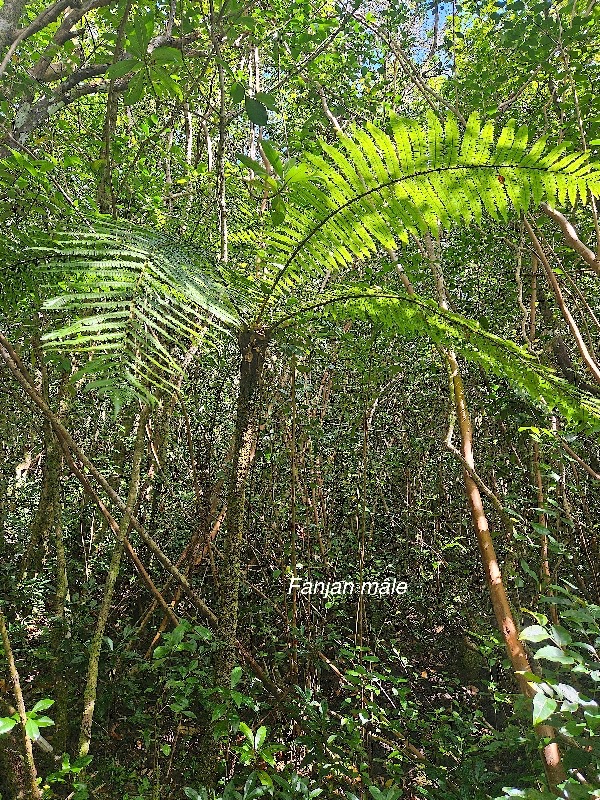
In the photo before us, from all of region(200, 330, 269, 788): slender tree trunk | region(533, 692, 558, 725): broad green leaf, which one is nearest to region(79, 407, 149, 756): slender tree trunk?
region(200, 330, 269, 788): slender tree trunk

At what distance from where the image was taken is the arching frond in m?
1.11

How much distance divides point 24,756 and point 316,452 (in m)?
2.02

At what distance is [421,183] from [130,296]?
688 mm

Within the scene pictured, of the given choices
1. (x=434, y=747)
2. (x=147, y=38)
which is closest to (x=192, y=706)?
(x=434, y=747)

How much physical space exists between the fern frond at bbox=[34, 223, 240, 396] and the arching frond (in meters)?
0.29

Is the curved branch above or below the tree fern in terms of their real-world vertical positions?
above

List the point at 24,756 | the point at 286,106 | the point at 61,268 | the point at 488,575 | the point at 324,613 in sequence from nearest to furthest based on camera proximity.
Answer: the point at 61,268
the point at 24,756
the point at 488,575
the point at 324,613
the point at 286,106

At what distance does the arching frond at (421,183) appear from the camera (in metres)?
1.11

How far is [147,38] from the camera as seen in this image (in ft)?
5.08

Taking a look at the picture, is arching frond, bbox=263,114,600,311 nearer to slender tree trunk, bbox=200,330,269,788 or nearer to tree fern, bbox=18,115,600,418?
tree fern, bbox=18,115,600,418

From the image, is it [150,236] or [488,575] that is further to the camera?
[488,575]

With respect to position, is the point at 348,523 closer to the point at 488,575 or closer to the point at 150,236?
the point at 488,575

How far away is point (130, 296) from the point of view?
1.01 meters

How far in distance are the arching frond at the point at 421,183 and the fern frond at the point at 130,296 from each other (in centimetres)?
29
